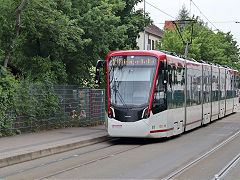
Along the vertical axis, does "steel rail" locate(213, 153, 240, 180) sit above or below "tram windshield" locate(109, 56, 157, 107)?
below

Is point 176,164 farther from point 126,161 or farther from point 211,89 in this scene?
point 211,89

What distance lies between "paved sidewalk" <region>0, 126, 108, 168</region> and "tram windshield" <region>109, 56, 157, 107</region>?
6.23ft

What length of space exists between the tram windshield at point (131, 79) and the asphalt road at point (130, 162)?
1557 millimetres

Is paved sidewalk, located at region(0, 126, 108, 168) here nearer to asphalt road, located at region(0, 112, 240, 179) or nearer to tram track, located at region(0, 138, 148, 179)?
asphalt road, located at region(0, 112, 240, 179)

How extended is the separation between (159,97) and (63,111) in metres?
5.82

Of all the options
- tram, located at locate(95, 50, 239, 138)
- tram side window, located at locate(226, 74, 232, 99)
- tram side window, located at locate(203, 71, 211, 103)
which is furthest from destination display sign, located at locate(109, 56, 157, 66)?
tram side window, located at locate(226, 74, 232, 99)

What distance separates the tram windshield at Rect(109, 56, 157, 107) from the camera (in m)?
16.5

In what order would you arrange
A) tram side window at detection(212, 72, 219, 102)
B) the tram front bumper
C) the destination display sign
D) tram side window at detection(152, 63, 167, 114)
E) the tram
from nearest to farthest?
the tram front bumper, the tram, tram side window at detection(152, 63, 167, 114), the destination display sign, tram side window at detection(212, 72, 219, 102)

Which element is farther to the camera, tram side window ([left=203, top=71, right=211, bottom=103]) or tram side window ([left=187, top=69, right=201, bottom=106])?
tram side window ([left=203, top=71, right=211, bottom=103])

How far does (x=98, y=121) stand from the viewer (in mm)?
24062

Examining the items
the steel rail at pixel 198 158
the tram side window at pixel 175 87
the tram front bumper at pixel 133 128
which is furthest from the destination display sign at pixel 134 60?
the steel rail at pixel 198 158

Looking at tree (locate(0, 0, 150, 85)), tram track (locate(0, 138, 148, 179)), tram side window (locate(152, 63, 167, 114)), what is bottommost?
tram track (locate(0, 138, 148, 179))

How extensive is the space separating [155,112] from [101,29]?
7255mm

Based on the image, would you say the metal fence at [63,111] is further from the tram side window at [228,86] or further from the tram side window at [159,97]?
the tram side window at [228,86]
